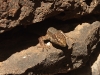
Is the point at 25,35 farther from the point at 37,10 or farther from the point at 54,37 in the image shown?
the point at 37,10

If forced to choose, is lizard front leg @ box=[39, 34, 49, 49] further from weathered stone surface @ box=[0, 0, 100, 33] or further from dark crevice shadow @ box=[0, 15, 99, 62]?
weathered stone surface @ box=[0, 0, 100, 33]

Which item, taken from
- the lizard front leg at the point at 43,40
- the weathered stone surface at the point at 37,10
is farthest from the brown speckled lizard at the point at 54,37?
the weathered stone surface at the point at 37,10

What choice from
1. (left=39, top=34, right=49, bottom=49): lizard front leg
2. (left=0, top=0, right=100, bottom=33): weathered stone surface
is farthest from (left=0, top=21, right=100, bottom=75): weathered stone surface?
(left=0, top=0, right=100, bottom=33): weathered stone surface

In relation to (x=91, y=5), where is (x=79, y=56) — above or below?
below

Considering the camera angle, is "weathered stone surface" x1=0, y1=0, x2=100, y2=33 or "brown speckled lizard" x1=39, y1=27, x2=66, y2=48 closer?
"weathered stone surface" x1=0, y1=0, x2=100, y2=33

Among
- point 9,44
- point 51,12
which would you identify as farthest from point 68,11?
point 9,44

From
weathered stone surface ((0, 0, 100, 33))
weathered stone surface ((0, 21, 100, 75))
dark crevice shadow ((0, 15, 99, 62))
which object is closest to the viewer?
weathered stone surface ((0, 0, 100, 33))

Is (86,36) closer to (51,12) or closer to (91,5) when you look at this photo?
(91,5)
